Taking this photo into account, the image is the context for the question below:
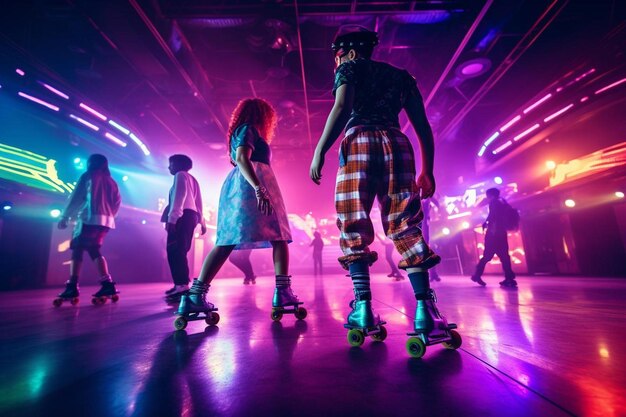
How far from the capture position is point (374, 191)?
53.1 inches

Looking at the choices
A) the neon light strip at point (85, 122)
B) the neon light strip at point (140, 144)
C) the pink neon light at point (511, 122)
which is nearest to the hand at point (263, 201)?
the neon light strip at point (85, 122)

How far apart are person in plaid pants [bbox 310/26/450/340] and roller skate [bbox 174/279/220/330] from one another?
3.40 ft

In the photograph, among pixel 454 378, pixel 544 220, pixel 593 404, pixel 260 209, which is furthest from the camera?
pixel 544 220

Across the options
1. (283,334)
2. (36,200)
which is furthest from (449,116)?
(36,200)

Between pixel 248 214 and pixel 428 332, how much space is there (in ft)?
4.42

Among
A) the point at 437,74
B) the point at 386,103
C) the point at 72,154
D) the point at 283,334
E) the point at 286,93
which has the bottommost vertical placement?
the point at 283,334

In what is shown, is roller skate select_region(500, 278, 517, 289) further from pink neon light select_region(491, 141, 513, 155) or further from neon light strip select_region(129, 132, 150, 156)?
neon light strip select_region(129, 132, 150, 156)

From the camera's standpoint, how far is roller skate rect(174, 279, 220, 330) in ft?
5.41

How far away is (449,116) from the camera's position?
27.9ft

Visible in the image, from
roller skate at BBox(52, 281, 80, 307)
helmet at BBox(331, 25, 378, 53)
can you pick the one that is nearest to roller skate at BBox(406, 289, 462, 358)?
helmet at BBox(331, 25, 378, 53)

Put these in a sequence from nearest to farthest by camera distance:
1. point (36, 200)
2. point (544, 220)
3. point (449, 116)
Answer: point (36, 200) → point (544, 220) → point (449, 116)

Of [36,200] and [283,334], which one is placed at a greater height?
[36,200]

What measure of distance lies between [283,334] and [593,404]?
119 cm

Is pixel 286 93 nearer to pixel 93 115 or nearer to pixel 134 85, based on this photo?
pixel 134 85
